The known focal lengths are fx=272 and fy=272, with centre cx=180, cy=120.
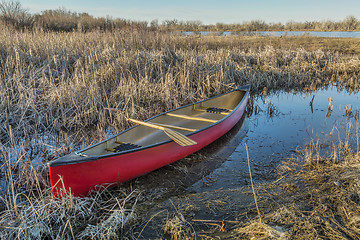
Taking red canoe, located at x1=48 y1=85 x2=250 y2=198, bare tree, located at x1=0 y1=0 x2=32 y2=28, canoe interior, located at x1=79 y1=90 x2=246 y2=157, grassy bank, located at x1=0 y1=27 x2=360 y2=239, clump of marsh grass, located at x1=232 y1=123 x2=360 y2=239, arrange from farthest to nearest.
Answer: bare tree, located at x1=0 y1=0 x2=32 y2=28 → canoe interior, located at x1=79 y1=90 x2=246 y2=157 → red canoe, located at x1=48 y1=85 x2=250 y2=198 → grassy bank, located at x1=0 y1=27 x2=360 y2=239 → clump of marsh grass, located at x1=232 y1=123 x2=360 y2=239

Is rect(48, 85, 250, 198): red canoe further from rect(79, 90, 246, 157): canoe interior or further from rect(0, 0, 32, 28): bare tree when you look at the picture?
rect(0, 0, 32, 28): bare tree

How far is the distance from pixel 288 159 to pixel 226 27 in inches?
1511

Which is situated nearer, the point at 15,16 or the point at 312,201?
the point at 312,201

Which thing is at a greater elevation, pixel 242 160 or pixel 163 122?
pixel 163 122

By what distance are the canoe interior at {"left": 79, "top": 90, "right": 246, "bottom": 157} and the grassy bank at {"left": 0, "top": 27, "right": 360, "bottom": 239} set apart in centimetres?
68

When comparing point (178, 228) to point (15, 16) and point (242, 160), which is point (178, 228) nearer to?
point (242, 160)

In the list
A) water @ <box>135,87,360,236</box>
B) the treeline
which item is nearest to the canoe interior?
water @ <box>135,87,360,236</box>

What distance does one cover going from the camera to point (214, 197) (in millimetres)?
3287

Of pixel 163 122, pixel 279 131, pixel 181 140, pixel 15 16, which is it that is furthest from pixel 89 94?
pixel 15 16

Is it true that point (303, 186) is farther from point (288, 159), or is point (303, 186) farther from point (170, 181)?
point (170, 181)

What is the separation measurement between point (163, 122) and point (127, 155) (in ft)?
6.97

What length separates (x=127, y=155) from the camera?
3.45 meters

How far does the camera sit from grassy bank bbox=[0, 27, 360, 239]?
9.05ft

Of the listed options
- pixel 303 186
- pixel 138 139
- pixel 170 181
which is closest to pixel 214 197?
pixel 170 181
